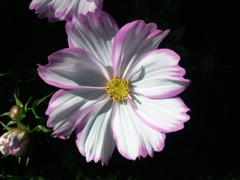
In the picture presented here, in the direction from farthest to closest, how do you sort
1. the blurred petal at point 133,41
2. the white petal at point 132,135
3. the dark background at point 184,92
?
1. the dark background at point 184,92
2. the white petal at point 132,135
3. the blurred petal at point 133,41

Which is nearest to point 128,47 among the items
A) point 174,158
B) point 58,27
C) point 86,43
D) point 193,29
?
point 86,43

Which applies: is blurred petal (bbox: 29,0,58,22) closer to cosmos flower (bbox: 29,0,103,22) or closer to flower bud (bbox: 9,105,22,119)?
cosmos flower (bbox: 29,0,103,22)

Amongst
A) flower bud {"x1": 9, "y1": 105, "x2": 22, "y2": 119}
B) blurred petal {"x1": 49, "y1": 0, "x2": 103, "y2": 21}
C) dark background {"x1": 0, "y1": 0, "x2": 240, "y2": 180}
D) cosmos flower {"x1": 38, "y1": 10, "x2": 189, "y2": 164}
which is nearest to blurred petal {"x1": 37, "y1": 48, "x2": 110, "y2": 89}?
cosmos flower {"x1": 38, "y1": 10, "x2": 189, "y2": 164}

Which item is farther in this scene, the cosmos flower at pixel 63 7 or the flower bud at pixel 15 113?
the flower bud at pixel 15 113

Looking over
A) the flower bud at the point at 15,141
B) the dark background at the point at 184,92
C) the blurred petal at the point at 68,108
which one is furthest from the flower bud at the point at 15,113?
the dark background at the point at 184,92

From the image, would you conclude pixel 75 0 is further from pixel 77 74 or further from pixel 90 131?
pixel 90 131

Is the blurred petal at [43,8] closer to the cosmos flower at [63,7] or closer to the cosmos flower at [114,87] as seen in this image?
the cosmos flower at [63,7]
